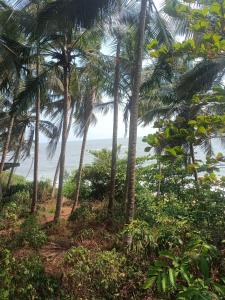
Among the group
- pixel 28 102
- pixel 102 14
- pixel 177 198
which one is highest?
pixel 102 14

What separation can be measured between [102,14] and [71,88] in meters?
5.83

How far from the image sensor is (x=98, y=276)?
6293mm

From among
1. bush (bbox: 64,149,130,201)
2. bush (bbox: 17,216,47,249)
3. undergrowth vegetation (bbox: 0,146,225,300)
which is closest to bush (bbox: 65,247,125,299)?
undergrowth vegetation (bbox: 0,146,225,300)

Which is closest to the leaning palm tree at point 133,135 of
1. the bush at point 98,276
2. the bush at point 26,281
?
the bush at point 98,276

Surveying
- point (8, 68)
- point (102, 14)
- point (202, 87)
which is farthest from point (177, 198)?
point (8, 68)

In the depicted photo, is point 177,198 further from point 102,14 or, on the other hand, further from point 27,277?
point 102,14

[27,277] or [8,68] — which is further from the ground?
[8,68]

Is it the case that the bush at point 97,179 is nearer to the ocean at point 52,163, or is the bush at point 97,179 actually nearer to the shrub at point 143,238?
the ocean at point 52,163

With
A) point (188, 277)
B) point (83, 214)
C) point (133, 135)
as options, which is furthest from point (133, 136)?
point (188, 277)

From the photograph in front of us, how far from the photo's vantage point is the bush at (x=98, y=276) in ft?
20.0

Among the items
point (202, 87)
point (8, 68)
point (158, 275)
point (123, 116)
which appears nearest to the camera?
point (158, 275)

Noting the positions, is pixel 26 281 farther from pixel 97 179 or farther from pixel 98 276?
pixel 97 179

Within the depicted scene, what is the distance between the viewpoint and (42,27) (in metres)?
8.53

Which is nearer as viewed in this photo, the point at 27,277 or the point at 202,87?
the point at 27,277
